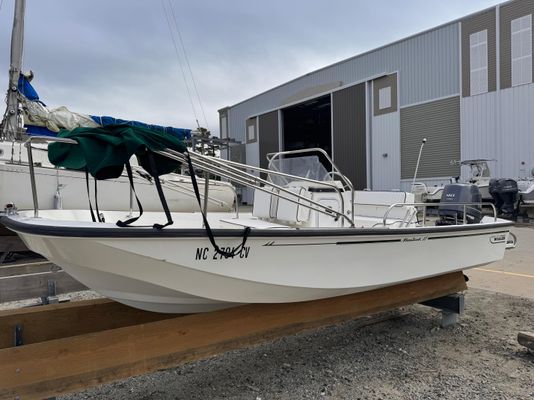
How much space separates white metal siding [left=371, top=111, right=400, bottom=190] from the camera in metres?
19.9

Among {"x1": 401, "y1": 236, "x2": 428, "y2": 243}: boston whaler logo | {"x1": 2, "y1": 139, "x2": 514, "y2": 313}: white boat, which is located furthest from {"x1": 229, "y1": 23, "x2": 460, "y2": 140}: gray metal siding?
{"x1": 401, "y1": 236, "x2": 428, "y2": 243}: boston whaler logo

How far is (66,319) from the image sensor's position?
285cm

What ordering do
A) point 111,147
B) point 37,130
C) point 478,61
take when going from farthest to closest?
1. point 478,61
2. point 37,130
3. point 111,147

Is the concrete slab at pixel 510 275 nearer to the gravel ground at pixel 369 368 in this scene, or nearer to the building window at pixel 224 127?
the gravel ground at pixel 369 368

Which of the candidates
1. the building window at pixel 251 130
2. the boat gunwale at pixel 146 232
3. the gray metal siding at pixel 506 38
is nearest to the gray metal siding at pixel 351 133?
the gray metal siding at pixel 506 38

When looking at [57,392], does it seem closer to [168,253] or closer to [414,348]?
[168,253]

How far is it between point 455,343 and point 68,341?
328 cm

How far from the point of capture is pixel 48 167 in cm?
748

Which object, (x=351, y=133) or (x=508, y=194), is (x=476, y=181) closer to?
(x=508, y=194)

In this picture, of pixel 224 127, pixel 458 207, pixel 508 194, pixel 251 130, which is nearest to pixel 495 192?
pixel 508 194

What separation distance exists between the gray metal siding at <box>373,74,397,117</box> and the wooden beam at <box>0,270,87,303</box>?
18441 mm

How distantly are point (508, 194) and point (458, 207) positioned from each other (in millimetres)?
10510

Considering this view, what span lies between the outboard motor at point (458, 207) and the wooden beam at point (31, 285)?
386 cm

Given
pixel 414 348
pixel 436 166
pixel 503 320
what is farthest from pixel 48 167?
pixel 436 166
